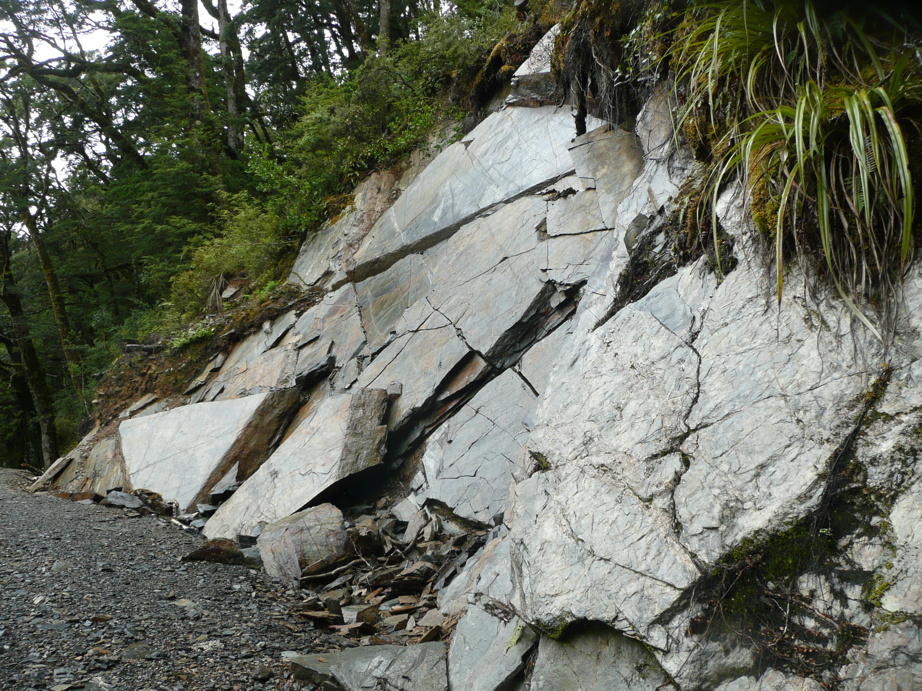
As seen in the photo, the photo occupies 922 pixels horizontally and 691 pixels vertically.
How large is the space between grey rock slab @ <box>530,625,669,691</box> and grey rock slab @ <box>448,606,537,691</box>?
0.58 feet

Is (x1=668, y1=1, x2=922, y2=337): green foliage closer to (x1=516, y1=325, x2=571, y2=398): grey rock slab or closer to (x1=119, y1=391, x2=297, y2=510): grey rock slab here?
(x1=516, y1=325, x2=571, y2=398): grey rock slab

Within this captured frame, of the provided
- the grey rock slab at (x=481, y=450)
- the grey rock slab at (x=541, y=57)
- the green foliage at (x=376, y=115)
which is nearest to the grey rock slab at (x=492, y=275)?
the grey rock slab at (x=481, y=450)

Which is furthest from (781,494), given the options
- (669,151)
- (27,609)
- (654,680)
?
(27,609)

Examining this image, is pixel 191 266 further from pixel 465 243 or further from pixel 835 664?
pixel 835 664

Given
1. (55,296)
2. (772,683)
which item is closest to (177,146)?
(55,296)

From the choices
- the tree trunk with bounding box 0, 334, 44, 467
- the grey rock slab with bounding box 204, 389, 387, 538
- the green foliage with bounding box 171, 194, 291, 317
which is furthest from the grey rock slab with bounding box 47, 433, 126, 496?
the tree trunk with bounding box 0, 334, 44, 467

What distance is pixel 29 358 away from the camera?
54.9ft

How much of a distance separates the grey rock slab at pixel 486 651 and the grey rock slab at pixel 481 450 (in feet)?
5.50

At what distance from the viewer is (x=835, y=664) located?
2.28m

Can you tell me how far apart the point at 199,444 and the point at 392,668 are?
5.60 meters

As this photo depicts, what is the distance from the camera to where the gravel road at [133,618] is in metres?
3.37

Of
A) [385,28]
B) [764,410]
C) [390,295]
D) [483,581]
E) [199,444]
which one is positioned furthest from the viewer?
[385,28]

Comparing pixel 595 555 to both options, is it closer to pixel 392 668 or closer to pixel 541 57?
pixel 392 668

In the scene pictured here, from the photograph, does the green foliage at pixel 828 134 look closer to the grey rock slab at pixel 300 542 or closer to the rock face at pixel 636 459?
the rock face at pixel 636 459
